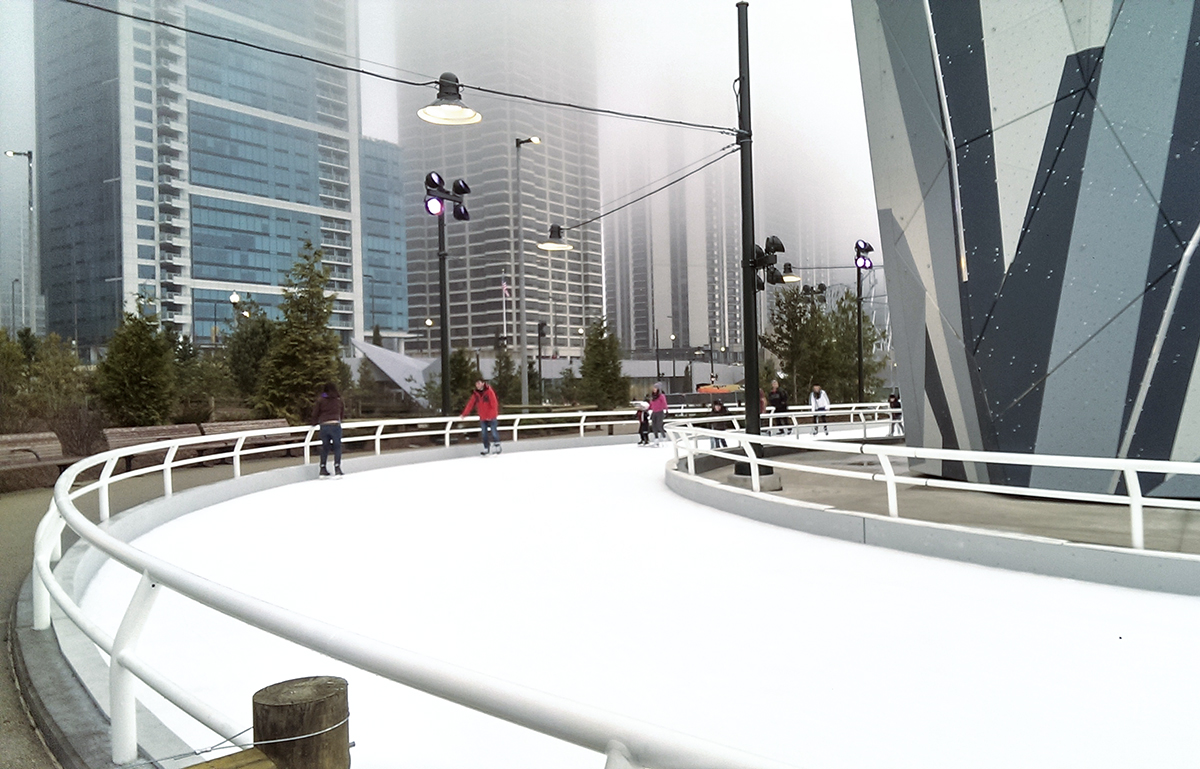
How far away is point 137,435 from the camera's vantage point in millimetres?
15578

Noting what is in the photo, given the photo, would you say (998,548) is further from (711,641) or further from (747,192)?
(747,192)

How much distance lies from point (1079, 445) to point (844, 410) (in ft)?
57.4

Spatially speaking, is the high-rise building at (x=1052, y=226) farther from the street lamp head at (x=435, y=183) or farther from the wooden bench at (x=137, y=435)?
the wooden bench at (x=137, y=435)

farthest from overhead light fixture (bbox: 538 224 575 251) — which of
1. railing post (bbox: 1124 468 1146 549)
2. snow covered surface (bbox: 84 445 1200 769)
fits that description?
railing post (bbox: 1124 468 1146 549)

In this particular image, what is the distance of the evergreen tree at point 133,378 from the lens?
2039cm

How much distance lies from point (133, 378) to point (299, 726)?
21055mm

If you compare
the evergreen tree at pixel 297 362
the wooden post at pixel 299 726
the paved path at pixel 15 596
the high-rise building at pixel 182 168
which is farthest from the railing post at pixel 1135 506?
the high-rise building at pixel 182 168

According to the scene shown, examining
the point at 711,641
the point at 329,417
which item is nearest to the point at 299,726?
the point at 711,641

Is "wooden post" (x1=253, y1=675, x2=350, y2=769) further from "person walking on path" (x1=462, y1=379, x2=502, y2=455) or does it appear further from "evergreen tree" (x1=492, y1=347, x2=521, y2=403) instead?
"evergreen tree" (x1=492, y1=347, x2=521, y2=403)

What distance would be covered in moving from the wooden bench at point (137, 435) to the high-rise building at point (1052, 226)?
13.7m

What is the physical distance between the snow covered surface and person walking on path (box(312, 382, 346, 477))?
5.36m

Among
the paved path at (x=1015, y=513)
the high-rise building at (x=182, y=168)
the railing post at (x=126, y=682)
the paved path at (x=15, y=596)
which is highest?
the high-rise building at (x=182, y=168)

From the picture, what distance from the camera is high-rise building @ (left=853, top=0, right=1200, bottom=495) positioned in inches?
401

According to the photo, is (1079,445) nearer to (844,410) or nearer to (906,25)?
(906,25)
